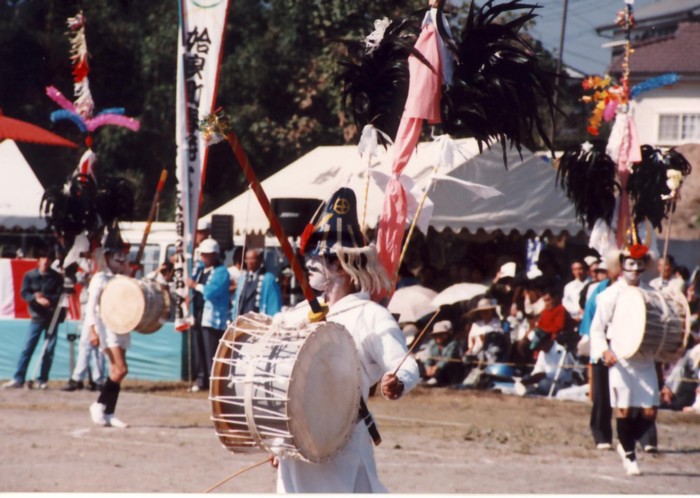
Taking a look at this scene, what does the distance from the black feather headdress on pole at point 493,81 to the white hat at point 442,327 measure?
8.37 m

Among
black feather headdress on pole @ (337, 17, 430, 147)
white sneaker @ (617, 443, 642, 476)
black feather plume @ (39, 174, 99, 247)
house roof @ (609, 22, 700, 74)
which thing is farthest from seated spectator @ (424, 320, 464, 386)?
house roof @ (609, 22, 700, 74)

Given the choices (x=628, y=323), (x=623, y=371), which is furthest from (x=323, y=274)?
(x=623, y=371)

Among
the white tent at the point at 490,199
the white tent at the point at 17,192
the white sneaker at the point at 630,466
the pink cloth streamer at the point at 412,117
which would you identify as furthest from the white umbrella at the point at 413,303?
the pink cloth streamer at the point at 412,117

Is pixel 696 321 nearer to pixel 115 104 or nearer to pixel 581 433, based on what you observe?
pixel 581 433

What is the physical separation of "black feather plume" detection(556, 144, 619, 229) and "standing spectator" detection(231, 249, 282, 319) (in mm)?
3539

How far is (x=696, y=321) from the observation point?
12.4 metres

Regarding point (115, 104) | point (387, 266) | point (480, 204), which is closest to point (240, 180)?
point (115, 104)

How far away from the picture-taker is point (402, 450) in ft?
31.8

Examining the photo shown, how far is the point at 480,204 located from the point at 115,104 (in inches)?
508

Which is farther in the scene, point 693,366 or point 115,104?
point 115,104

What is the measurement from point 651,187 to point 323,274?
5.61 meters

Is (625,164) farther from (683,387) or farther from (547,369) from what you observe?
(547,369)

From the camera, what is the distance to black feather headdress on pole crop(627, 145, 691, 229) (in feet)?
32.3

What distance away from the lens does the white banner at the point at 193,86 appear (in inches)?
487
